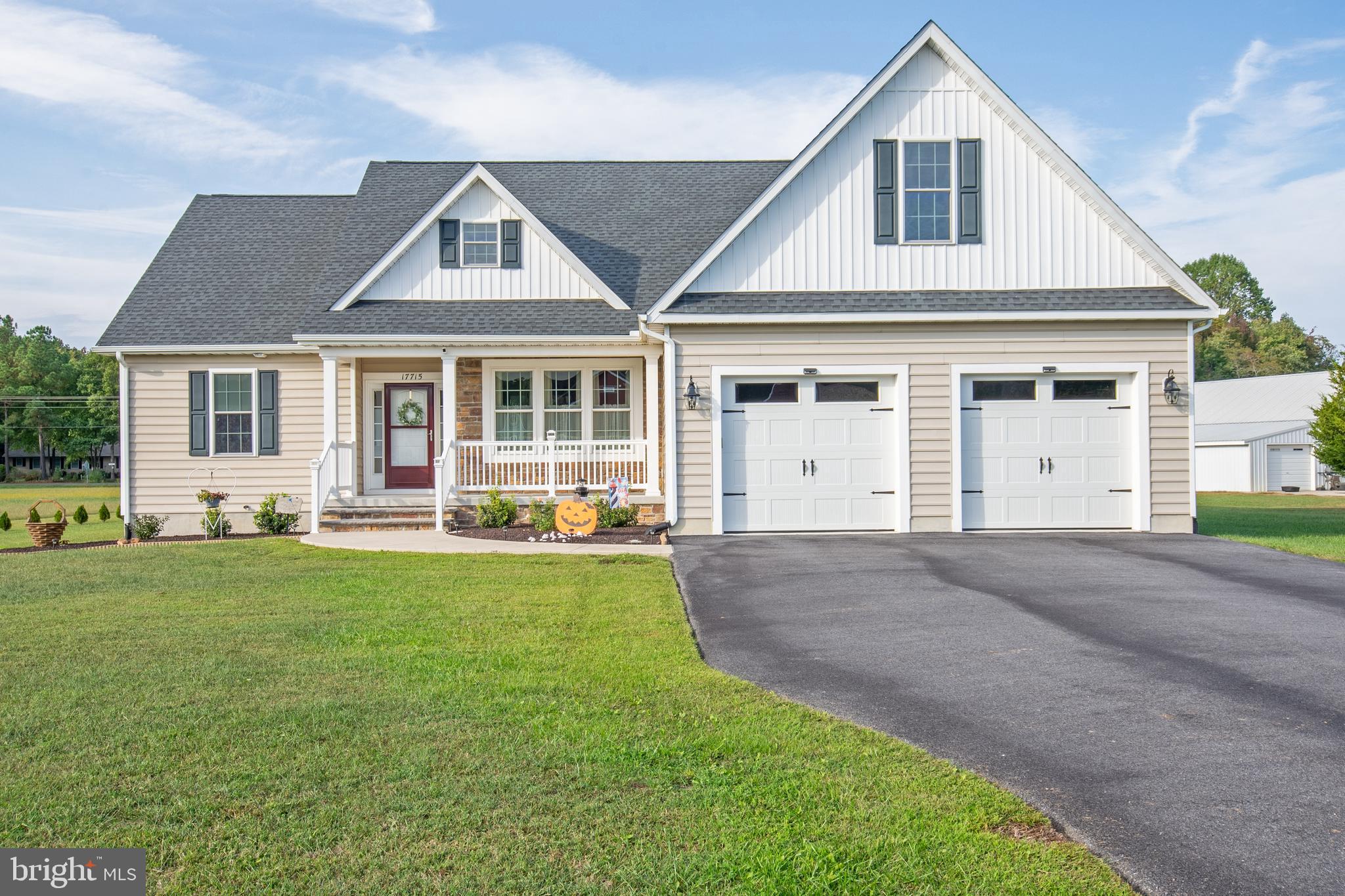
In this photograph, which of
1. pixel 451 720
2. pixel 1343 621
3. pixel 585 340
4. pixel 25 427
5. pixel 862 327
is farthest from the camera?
pixel 25 427

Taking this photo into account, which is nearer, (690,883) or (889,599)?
(690,883)

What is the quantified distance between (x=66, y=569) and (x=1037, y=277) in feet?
44.1

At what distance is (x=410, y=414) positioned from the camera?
61.5 feet

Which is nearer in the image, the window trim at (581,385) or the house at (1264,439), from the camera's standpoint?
the window trim at (581,385)

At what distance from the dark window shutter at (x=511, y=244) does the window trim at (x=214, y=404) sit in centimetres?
486

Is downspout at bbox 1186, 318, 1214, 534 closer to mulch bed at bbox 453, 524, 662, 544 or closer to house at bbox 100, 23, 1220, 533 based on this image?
house at bbox 100, 23, 1220, 533

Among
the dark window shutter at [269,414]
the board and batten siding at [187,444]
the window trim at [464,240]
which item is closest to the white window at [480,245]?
the window trim at [464,240]

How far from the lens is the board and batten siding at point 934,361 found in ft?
48.3

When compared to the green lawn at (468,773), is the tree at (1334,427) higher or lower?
higher

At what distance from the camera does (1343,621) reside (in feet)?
26.6

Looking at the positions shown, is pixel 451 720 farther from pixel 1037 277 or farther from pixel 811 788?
pixel 1037 277

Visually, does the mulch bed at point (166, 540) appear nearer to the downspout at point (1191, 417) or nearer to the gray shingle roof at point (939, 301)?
the gray shingle roof at point (939, 301)

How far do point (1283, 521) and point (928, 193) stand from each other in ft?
40.1

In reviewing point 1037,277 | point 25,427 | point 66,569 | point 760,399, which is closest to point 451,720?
point 66,569
